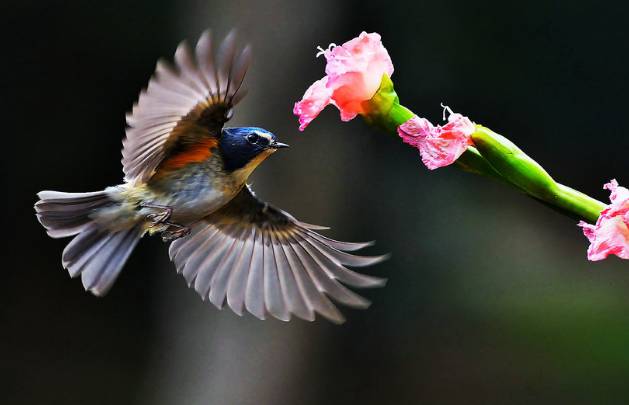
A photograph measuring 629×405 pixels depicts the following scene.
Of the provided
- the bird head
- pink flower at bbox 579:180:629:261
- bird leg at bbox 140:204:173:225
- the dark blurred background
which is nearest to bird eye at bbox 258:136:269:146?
the bird head

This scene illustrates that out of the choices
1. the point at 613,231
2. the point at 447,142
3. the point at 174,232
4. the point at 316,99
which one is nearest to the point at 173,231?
the point at 174,232

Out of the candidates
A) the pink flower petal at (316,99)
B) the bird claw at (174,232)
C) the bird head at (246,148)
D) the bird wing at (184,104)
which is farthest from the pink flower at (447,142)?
the bird claw at (174,232)

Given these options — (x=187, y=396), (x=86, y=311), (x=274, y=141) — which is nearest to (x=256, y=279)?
(x=274, y=141)

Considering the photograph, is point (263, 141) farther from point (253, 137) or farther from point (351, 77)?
point (351, 77)

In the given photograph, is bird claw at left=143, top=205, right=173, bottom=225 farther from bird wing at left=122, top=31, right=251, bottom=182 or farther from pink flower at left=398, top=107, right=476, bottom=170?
pink flower at left=398, top=107, right=476, bottom=170

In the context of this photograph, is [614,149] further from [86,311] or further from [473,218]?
[86,311]

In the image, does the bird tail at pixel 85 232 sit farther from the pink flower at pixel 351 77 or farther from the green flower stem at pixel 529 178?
the green flower stem at pixel 529 178
